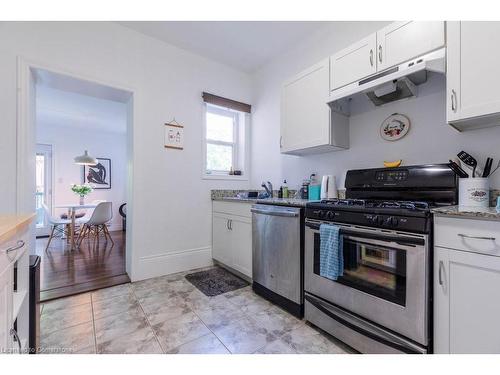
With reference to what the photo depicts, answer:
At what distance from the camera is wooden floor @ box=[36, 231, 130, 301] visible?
2350 millimetres

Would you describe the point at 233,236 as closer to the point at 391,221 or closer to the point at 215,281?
the point at 215,281

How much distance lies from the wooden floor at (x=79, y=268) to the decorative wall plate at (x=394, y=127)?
292 centimetres

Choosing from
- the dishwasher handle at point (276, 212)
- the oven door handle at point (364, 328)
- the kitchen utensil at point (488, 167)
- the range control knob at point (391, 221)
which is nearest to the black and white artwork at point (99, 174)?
the dishwasher handle at point (276, 212)

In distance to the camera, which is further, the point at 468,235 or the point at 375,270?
the point at 375,270

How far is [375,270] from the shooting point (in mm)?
1407

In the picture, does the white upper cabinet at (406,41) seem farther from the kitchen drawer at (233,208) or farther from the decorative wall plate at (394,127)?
the kitchen drawer at (233,208)

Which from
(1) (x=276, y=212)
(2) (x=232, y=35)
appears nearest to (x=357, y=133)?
(1) (x=276, y=212)

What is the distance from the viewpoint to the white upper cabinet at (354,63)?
174 centimetres

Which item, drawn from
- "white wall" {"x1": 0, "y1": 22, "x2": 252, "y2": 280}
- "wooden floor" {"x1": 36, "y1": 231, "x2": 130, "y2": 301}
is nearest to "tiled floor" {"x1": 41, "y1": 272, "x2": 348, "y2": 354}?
"wooden floor" {"x1": 36, "y1": 231, "x2": 130, "y2": 301}

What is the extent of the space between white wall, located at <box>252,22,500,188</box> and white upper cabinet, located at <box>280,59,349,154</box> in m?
0.19

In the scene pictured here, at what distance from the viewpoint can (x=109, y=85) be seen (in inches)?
92.8

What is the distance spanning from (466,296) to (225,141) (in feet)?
9.61

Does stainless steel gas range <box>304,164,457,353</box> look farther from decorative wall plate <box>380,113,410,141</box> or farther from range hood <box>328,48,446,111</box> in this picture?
range hood <box>328,48,446,111</box>
